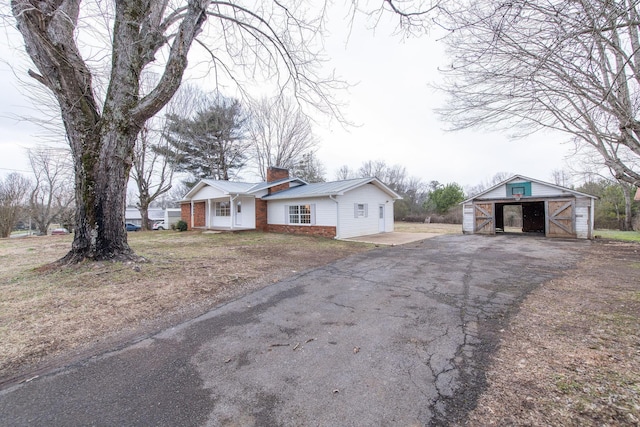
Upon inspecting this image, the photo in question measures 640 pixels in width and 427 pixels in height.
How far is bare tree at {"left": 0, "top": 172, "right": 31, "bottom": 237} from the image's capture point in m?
19.8

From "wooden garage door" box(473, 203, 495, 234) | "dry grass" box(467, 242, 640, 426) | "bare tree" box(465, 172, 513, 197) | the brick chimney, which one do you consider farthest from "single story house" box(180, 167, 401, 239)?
"bare tree" box(465, 172, 513, 197)

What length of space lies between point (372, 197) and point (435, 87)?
9.02 metres

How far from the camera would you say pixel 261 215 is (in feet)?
55.6

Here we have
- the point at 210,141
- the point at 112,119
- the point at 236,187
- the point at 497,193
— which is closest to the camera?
the point at 112,119

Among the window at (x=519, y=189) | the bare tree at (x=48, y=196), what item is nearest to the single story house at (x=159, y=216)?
the bare tree at (x=48, y=196)

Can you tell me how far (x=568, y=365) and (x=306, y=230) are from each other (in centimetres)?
1267

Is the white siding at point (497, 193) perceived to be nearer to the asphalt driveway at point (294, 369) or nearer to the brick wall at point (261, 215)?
the asphalt driveway at point (294, 369)

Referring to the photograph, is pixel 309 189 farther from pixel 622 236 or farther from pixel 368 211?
pixel 622 236

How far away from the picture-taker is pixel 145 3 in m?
6.10

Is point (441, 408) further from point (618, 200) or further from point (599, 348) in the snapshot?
point (618, 200)

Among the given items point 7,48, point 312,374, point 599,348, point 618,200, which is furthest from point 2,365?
point 618,200

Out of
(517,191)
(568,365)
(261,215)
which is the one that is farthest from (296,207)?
(568,365)

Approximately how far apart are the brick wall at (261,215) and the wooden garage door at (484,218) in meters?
13.0

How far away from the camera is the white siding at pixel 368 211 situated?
536 inches
